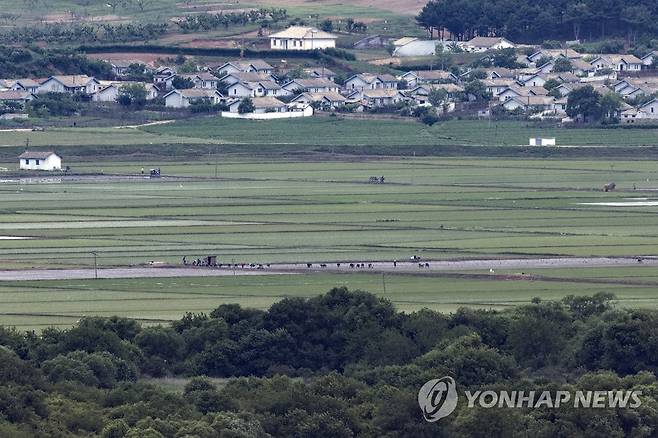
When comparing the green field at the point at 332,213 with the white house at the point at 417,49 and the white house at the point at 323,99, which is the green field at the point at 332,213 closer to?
the white house at the point at 323,99

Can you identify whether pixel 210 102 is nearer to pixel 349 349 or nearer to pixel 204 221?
pixel 204 221

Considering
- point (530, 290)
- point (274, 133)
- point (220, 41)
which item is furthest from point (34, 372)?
point (220, 41)

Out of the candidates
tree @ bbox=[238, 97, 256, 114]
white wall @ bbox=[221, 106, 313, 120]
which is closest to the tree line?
tree @ bbox=[238, 97, 256, 114]

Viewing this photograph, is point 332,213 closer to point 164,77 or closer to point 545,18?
point 164,77

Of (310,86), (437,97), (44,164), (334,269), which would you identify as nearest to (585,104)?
(437,97)

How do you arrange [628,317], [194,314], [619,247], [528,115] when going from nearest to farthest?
[628,317] → [194,314] → [619,247] → [528,115]
